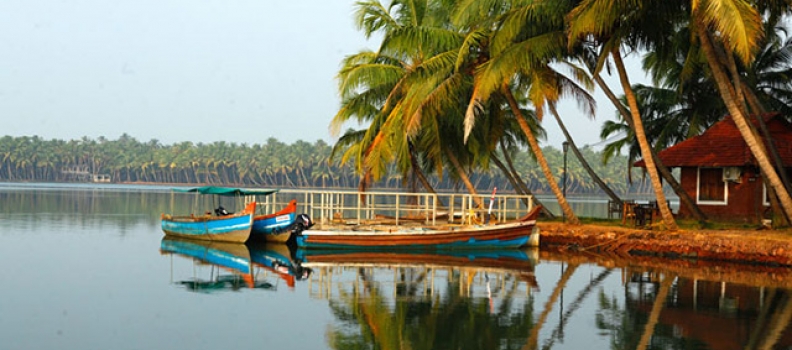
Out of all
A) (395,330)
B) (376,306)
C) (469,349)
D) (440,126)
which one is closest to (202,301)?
(376,306)

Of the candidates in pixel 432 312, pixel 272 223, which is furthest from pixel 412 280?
pixel 272 223

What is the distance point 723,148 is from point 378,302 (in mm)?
16965

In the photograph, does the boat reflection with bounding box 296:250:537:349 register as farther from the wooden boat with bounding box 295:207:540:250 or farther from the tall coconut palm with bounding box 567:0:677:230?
the tall coconut palm with bounding box 567:0:677:230

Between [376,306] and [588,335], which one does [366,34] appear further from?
[588,335]

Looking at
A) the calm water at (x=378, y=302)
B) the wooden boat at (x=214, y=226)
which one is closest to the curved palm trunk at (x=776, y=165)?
the calm water at (x=378, y=302)

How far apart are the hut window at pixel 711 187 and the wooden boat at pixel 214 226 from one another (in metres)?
14.8

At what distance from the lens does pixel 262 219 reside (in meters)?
31.2

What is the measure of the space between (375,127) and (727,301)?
59.3 ft

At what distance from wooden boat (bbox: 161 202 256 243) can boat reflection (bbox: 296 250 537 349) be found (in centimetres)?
359

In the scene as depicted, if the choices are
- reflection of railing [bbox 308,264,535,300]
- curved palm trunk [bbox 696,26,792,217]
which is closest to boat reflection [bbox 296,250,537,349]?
reflection of railing [bbox 308,264,535,300]

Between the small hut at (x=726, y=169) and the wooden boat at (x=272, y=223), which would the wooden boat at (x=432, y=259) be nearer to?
the wooden boat at (x=272, y=223)

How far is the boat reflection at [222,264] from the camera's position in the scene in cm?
2000

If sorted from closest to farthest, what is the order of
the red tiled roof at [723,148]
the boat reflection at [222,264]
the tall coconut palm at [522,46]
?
the boat reflection at [222,264]
the tall coconut palm at [522,46]
the red tiled roof at [723,148]

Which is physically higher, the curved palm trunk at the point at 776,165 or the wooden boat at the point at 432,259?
the curved palm trunk at the point at 776,165
